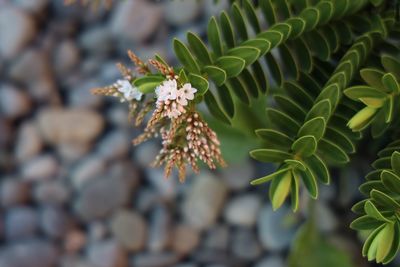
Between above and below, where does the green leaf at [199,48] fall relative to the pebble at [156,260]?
above

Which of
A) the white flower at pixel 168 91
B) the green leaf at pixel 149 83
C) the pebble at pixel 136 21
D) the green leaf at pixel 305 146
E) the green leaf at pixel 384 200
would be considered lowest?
the green leaf at pixel 384 200

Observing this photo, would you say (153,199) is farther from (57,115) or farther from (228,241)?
(57,115)

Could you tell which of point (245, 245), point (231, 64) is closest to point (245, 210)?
point (245, 245)

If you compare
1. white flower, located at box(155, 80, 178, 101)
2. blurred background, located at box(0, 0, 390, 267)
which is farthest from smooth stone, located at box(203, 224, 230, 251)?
white flower, located at box(155, 80, 178, 101)

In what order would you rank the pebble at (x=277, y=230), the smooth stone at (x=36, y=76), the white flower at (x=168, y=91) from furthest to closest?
the smooth stone at (x=36, y=76), the pebble at (x=277, y=230), the white flower at (x=168, y=91)

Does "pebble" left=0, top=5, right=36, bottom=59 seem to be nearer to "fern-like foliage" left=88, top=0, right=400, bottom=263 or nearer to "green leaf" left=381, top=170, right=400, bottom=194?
"fern-like foliage" left=88, top=0, right=400, bottom=263

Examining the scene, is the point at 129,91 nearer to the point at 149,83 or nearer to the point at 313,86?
the point at 149,83

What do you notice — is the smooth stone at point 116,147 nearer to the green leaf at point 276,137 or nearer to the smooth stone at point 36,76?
the smooth stone at point 36,76

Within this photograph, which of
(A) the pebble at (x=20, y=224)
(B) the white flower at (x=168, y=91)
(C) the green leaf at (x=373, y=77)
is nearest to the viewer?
(B) the white flower at (x=168, y=91)

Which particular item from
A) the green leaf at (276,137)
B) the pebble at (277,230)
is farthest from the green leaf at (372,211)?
the pebble at (277,230)
